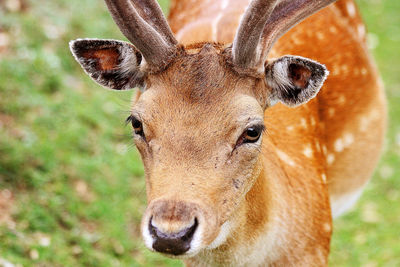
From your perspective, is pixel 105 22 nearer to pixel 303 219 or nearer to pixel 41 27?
pixel 41 27

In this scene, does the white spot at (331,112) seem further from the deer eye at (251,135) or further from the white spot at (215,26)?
the deer eye at (251,135)

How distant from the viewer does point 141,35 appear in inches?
138

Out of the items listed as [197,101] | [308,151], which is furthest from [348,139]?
[197,101]

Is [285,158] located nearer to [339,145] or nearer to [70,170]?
[339,145]

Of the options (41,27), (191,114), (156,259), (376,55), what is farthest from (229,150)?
(376,55)

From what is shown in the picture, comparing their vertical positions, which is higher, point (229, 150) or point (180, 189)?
point (229, 150)

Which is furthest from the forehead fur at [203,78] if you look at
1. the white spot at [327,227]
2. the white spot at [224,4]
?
the white spot at [224,4]

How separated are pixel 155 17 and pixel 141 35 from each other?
9.6 inches

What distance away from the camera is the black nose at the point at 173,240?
9.82 feet

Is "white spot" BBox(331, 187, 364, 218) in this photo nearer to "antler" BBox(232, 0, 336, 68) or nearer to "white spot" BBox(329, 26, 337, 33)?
"white spot" BBox(329, 26, 337, 33)

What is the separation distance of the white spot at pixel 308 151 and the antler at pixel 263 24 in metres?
1.13

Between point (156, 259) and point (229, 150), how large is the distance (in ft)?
9.42

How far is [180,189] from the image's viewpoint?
3107mm

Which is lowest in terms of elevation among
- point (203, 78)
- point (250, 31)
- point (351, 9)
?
point (203, 78)
